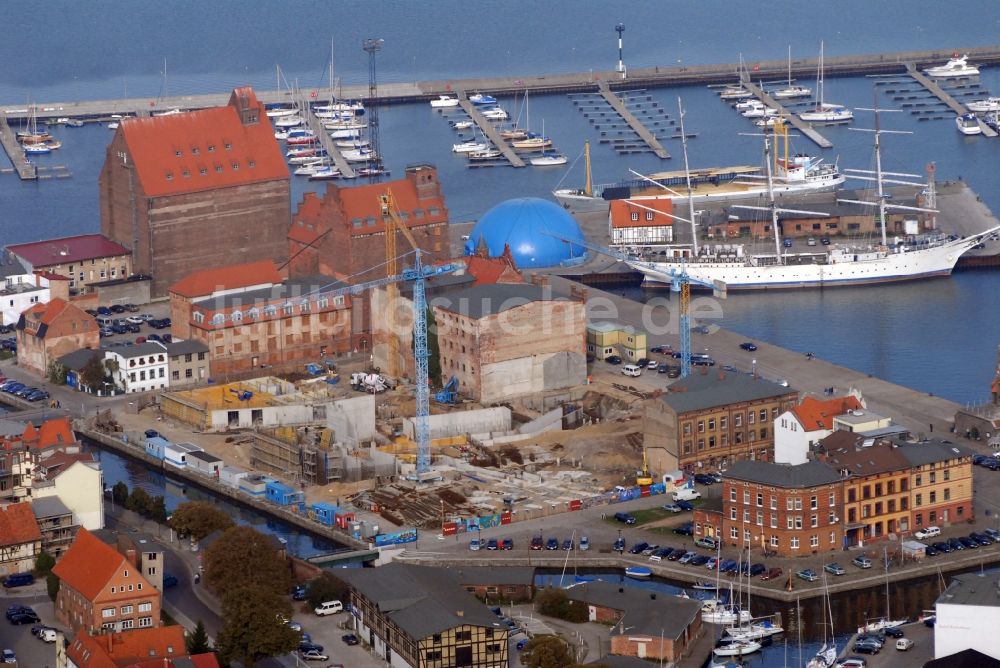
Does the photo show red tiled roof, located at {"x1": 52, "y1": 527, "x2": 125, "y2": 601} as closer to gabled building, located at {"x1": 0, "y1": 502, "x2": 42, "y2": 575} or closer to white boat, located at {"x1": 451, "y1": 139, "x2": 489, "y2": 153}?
gabled building, located at {"x1": 0, "y1": 502, "x2": 42, "y2": 575}

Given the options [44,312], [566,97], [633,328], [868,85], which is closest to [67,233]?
[44,312]

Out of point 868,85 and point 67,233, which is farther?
point 868,85

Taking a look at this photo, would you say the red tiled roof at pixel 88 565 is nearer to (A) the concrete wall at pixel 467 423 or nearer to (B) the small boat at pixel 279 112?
(A) the concrete wall at pixel 467 423

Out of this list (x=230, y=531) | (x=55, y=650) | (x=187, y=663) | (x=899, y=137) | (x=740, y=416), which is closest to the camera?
(x=187, y=663)

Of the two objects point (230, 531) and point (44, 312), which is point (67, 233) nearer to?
point (44, 312)

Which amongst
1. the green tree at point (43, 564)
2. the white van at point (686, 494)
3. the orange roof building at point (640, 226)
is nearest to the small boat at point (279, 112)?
the orange roof building at point (640, 226)

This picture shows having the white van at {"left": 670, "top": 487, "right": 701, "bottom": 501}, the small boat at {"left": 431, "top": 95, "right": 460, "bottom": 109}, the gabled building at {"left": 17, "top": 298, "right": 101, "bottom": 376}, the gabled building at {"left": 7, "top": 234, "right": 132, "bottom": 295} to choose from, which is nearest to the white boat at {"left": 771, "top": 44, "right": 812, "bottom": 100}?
the small boat at {"left": 431, "top": 95, "right": 460, "bottom": 109}

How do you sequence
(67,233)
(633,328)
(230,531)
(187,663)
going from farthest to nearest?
(67,233) → (633,328) → (230,531) → (187,663)

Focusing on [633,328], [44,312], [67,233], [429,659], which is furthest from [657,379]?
[67,233]
